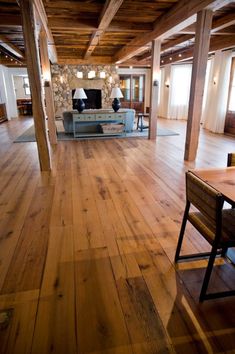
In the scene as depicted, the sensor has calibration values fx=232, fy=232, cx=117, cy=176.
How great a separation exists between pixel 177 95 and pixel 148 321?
11.4m

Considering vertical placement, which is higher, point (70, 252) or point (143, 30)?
point (143, 30)

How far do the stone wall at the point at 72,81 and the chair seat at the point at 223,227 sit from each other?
11255mm

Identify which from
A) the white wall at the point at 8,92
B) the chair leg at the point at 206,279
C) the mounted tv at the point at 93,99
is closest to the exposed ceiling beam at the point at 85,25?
the chair leg at the point at 206,279

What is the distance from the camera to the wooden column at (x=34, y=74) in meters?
3.41

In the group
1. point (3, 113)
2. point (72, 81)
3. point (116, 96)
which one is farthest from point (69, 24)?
point (3, 113)

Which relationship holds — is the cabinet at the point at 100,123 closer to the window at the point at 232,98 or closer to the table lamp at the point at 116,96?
the table lamp at the point at 116,96

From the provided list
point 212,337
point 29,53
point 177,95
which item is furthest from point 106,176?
point 177,95

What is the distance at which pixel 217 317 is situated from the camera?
1.48m

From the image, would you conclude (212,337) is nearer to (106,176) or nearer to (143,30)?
(106,176)

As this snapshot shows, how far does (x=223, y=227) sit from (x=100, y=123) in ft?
20.4

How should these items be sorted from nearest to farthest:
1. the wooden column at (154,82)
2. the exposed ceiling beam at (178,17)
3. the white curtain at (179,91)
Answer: the exposed ceiling beam at (178,17)
the wooden column at (154,82)
the white curtain at (179,91)

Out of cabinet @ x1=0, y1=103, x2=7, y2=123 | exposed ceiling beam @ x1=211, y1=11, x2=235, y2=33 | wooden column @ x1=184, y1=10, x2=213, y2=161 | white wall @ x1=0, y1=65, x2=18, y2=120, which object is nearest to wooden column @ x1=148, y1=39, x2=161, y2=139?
exposed ceiling beam @ x1=211, y1=11, x2=235, y2=33

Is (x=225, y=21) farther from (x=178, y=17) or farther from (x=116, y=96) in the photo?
(x=116, y=96)

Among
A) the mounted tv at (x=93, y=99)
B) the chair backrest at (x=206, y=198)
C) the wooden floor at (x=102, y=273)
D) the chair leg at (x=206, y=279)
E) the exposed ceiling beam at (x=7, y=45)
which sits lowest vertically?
the wooden floor at (x=102, y=273)
